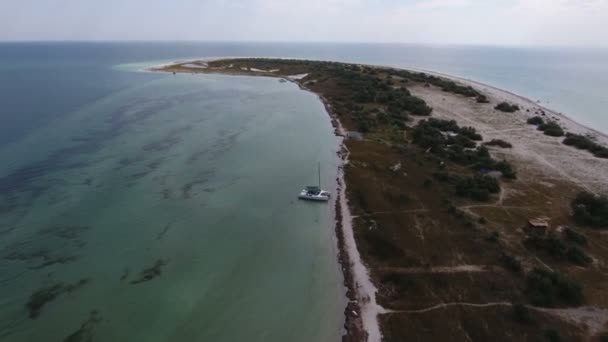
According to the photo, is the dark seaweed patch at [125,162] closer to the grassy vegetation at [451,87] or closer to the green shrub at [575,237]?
the green shrub at [575,237]

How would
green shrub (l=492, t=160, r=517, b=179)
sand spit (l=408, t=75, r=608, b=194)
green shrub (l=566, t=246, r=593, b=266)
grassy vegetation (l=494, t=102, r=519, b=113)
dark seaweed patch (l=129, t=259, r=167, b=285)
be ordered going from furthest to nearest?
1. grassy vegetation (l=494, t=102, r=519, b=113)
2. sand spit (l=408, t=75, r=608, b=194)
3. green shrub (l=492, t=160, r=517, b=179)
4. green shrub (l=566, t=246, r=593, b=266)
5. dark seaweed patch (l=129, t=259, r=167, b=285)

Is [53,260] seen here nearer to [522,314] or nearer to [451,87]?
[522,314]

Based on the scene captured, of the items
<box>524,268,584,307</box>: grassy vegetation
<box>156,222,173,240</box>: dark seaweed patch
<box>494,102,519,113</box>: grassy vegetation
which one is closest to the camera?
<box>524,268,584,307</box>: grassy vegetation

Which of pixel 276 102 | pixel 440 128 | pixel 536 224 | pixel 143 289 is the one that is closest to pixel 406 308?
pixel 536 224

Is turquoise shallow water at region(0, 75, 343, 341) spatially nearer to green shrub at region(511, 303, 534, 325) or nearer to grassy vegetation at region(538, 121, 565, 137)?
green shrub at region(511, 303, 534, 325)

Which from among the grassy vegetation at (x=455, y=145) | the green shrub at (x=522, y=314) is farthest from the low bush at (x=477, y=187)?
the green shrub at (x=522, y=314)

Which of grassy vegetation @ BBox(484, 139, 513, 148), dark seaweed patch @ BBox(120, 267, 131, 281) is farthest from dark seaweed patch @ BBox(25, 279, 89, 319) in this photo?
grassy vegetation @ BBox(484, 139, 513, 148)
